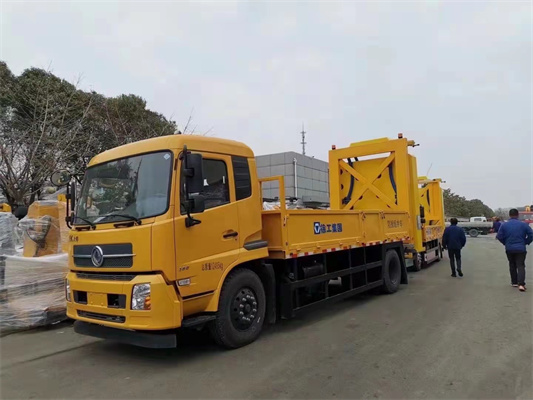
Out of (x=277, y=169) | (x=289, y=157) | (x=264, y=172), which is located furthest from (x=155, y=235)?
(x=264, y=172)

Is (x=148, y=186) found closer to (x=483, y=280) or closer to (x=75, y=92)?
(x=483, y=280)

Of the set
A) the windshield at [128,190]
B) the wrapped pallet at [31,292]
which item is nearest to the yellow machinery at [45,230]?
the wrapped pallet at [31,292]

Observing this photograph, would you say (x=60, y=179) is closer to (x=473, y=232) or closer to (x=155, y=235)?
(x=155, y=235)

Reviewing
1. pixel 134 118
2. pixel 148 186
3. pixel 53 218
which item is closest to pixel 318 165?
pixel 134 118

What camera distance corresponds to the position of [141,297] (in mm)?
4199

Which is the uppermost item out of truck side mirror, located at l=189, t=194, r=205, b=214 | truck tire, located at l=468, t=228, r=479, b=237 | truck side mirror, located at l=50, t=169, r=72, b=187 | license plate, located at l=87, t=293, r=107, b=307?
truck side mirror, located at l=50, t=169, r=72, b=187

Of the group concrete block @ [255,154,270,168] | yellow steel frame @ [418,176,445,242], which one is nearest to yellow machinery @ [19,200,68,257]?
yellow steel frame @ [418,176,445,242]

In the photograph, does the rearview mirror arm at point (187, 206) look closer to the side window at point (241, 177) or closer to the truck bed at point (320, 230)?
the side window at point (241, 177)

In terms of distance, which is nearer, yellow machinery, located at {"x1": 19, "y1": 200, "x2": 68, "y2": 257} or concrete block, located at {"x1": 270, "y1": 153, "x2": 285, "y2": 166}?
yellow machinery, located at {"x1": 19, "y1": 200, "x2": 68, "y2": 257}

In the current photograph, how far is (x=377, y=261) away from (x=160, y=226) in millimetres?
5358

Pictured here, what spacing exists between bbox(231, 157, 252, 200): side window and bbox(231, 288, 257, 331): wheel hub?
126cm

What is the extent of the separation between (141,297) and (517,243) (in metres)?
7.84

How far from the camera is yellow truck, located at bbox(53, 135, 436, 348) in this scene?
14.0ft

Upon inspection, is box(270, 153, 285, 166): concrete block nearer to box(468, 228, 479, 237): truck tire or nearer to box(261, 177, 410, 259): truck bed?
box(261, 177, 410, 259): truck bed
